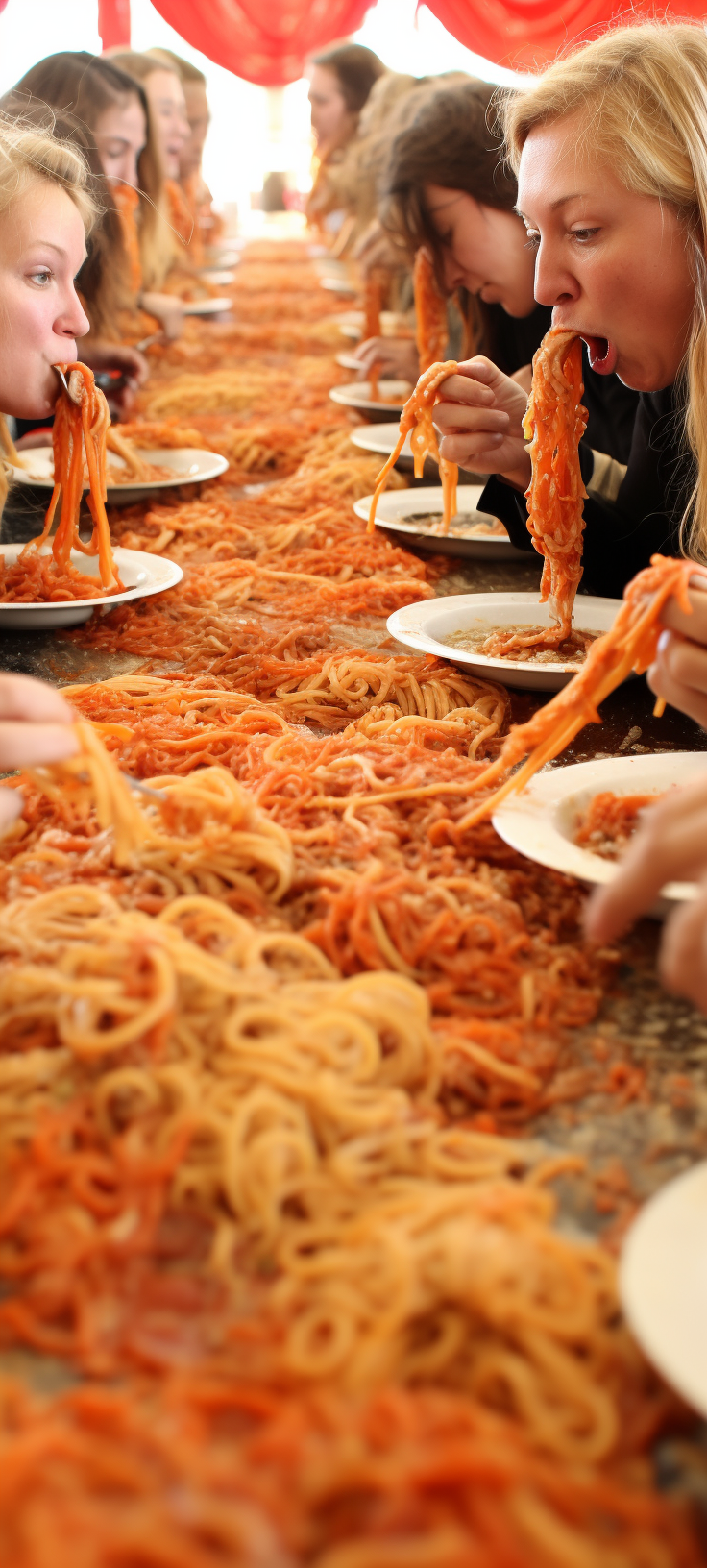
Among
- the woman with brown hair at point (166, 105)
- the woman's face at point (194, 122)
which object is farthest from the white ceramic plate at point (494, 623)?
the woman's face at point (194, 122)

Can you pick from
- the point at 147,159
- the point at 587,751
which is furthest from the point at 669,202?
the point at 147,159

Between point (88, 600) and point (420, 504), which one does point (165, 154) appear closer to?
point (420, 504)

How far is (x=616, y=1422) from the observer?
0.84m

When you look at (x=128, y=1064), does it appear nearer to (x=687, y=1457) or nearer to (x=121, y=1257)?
(x=121, y=1257)

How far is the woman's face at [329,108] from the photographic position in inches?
330

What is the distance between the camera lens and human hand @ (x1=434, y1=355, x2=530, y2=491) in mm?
2717

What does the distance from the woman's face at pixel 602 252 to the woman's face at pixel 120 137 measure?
125 inches

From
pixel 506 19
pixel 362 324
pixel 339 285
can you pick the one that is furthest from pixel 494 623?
pixel 506 19

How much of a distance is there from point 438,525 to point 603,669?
183cm

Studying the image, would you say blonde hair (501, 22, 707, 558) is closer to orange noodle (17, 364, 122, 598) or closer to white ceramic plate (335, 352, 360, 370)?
orange noodle (17, 364, 122, 598)

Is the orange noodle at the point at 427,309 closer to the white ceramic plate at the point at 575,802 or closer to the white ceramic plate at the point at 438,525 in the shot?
the white ceramic plate at the point at 438,525

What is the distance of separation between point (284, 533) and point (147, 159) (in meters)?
3.43

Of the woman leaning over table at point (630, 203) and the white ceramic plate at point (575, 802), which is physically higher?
the woman leaning over table at point (630, 203)

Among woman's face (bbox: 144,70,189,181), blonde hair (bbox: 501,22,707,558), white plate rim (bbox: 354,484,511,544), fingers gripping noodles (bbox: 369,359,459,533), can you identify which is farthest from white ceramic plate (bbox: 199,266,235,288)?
blonde hair (bbox: 501,22,707,558)
